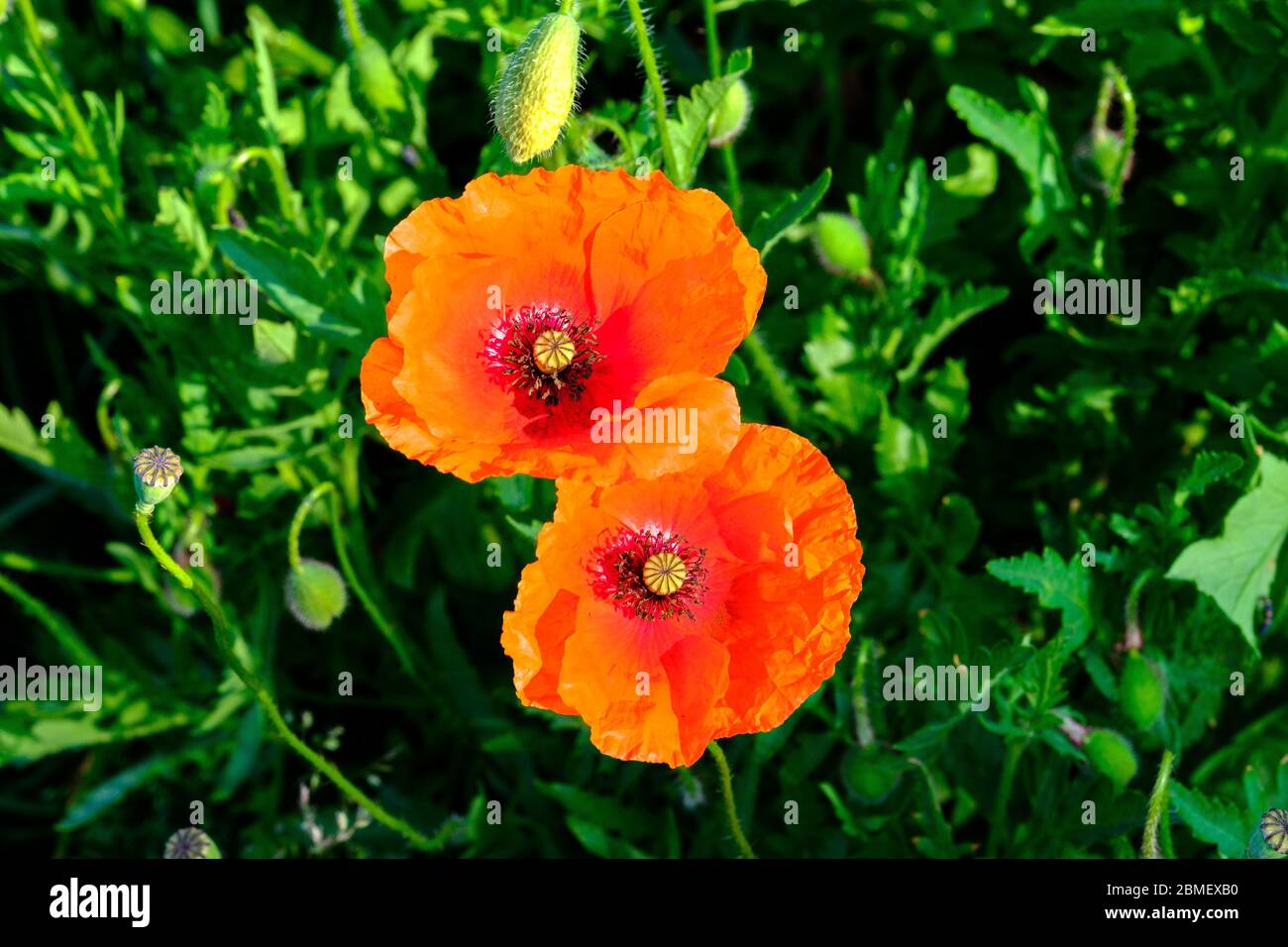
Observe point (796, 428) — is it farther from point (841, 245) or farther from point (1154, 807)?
point (1154, 807)

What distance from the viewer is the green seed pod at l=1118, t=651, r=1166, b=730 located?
2.71m

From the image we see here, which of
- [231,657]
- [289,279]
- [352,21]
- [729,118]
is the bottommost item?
[231,657]

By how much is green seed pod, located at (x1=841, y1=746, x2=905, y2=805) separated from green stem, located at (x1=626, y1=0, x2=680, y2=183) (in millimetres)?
1258

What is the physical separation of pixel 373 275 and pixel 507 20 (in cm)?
67

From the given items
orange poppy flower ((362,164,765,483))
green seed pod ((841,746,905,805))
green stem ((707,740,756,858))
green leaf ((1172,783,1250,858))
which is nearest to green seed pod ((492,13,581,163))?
orange poppy flower ((362,164,765,483))

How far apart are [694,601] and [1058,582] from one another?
2.60 feet

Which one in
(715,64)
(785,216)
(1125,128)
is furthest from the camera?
(1125,128)

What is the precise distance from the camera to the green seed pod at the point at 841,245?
3068 millimetres

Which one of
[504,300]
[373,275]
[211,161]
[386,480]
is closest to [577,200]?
[504,300]

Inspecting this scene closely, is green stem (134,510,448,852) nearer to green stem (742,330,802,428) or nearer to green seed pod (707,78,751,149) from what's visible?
green stem (742,330,802,428)

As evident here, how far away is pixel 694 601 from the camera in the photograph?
8.30ft

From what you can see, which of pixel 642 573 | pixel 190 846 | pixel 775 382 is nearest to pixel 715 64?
pixel 775 382

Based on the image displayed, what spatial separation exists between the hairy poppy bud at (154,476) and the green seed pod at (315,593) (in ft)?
2.17
